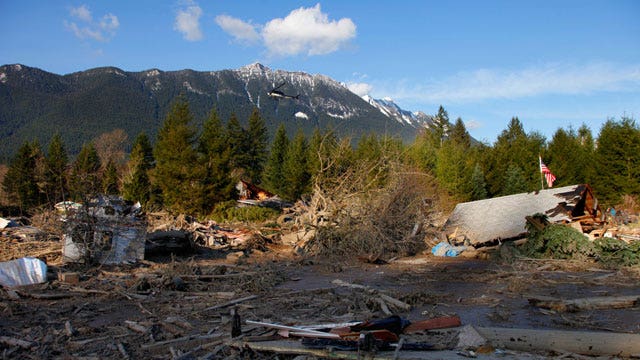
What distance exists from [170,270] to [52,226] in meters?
5.45

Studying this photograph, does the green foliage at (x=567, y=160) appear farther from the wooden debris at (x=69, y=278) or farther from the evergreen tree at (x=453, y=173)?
the wooden debris at (x=69, y=278)

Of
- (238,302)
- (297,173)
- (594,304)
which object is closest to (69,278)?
(238,302)

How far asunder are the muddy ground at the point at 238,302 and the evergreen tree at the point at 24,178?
2388cm

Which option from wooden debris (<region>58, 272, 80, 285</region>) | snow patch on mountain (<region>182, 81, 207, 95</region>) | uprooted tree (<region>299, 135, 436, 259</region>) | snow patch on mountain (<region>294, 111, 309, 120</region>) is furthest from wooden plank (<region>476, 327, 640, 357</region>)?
snow patch on mountain (<region>182, 81, 207, 95</region>)

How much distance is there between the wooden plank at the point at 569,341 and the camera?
515 cm

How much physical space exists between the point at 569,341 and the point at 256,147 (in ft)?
165

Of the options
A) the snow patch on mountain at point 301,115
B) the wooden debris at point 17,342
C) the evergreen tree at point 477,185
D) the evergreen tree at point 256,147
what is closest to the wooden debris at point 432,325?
the wooden debris at point 17,342

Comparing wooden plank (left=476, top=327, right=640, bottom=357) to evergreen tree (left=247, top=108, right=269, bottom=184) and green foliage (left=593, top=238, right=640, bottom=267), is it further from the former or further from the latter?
evergreen tree (left=247, top=108, right=269, bottom=184)

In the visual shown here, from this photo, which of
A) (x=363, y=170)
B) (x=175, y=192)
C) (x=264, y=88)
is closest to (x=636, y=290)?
(x=363, y=170)

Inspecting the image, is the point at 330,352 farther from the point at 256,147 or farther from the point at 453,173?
the point at 256,147

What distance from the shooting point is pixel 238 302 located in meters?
8.30

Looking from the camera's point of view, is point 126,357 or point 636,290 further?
Answer: point 636,290

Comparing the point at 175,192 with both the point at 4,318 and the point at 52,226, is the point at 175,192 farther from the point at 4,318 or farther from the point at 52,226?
the point at 4,318

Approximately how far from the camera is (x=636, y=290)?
9664 millimetres
